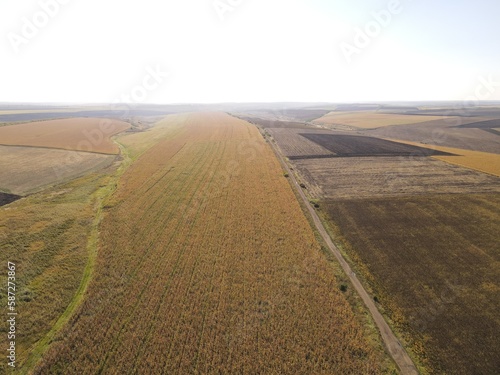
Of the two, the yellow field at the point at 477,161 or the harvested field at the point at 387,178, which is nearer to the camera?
the harvested field at the point at 387,178

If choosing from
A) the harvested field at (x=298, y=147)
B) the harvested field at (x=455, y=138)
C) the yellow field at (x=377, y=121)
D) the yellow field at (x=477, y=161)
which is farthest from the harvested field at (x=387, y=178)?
the yellow field at (x=377, y=121)

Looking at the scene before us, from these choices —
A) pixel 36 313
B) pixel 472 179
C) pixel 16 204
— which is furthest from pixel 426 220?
pixel 16 204

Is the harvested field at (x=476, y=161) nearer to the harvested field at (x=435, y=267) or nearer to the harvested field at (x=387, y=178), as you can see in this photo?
the harvested field at (x=387, y=178)

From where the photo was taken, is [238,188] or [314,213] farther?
[238,188]

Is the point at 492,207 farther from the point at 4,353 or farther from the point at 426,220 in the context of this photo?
the point at 4,353

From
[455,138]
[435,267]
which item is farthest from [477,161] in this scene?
[435,267]

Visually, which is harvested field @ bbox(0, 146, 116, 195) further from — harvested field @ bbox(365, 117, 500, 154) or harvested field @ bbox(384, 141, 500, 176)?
harvested field @ bbox(365, 117, 500, 154)
